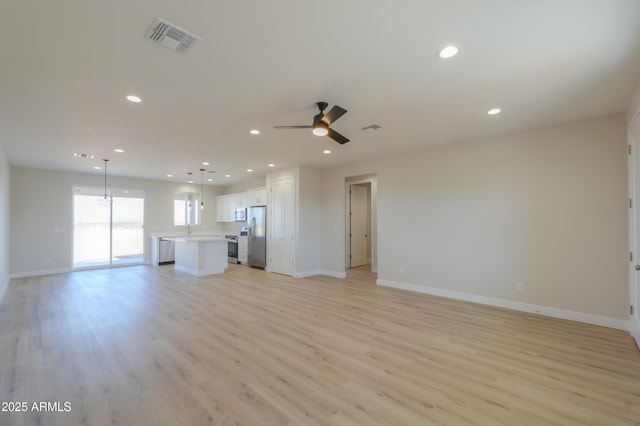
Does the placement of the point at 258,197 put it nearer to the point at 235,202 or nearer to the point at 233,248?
the point at 235,202

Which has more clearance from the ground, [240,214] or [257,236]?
[240,214]

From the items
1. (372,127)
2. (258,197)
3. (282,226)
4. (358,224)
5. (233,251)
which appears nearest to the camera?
(372,127)

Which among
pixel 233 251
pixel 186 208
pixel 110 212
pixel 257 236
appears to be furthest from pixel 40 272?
pixel 257 236

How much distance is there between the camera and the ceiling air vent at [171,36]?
1963 millimetres

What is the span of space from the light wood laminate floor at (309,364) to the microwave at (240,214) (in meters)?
4.71

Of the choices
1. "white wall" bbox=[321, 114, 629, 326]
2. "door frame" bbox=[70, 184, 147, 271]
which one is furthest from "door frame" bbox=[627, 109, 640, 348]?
"door frame" bbox=[70, 184, 147, 271]

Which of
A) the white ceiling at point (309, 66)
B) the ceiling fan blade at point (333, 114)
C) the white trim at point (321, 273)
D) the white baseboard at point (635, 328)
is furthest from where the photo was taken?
the white trim at point (321, 273)

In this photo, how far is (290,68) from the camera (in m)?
2.52

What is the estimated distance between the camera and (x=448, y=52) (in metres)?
2.27

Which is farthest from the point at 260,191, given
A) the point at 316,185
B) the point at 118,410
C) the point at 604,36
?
the point at 604,36

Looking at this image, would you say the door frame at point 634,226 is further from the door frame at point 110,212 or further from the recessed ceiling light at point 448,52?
the door frame at point 110,212

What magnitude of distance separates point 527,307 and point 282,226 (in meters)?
5.25

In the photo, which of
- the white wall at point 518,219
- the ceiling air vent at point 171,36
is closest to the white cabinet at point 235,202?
the white wall at point 518,219

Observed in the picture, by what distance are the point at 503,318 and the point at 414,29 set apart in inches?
153
